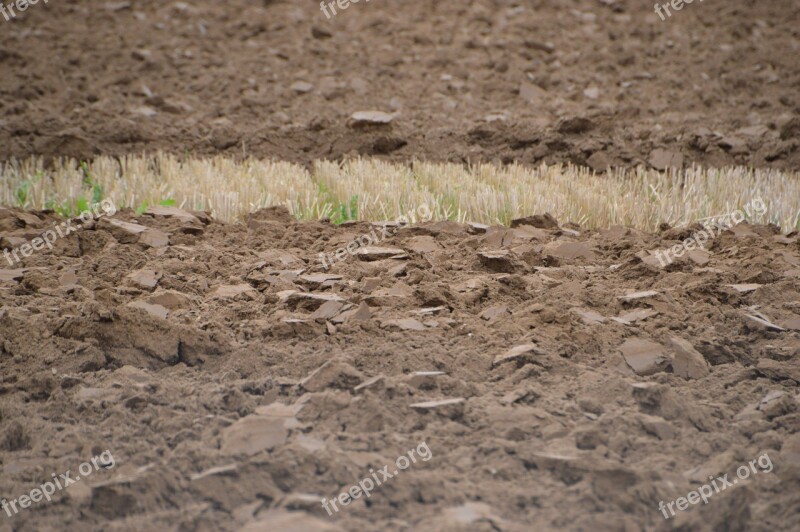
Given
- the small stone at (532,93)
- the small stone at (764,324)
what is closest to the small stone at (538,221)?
the small stone at (764,324)

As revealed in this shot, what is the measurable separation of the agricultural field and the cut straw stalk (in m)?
0.03

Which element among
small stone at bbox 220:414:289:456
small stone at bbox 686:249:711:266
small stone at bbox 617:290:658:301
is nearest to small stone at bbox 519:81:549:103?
small stone at bbox 686:249:711:266

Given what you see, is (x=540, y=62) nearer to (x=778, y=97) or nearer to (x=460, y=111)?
(x=460, y=111)

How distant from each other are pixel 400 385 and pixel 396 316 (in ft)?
2.28

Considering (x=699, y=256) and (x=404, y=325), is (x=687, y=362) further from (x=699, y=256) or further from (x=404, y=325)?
(x=699, y=256)

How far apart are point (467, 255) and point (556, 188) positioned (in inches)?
78.4

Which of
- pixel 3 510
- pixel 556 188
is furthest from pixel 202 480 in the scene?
pixel 556 188

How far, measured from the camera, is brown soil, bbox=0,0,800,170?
8008mm

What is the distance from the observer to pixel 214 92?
942 centimetres

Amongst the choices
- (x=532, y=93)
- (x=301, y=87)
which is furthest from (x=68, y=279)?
(x=532, y=93)

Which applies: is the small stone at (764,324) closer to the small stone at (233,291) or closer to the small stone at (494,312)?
the small stone at (494,312)

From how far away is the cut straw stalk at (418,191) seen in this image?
5.67 meters

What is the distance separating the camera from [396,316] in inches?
140

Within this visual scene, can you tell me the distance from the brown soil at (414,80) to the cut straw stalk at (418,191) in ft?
3.09
